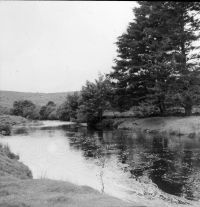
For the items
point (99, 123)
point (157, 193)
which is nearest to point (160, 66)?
point (99, 123)

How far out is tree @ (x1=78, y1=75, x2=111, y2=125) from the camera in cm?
4891

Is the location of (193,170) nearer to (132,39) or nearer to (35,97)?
(132,39)

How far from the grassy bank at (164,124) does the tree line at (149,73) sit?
179 cm

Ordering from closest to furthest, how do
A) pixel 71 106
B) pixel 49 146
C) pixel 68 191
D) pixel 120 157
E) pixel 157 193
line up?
pixel 68 191, pixel 157 193, pixel 120 157, pixel 49 146, pixel 71 106

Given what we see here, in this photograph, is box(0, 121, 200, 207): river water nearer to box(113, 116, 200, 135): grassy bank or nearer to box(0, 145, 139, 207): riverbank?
box(0, 145, 139, 207): riverbank

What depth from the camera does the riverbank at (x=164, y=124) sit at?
32969 millimetres

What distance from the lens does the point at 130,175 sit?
1633 cm

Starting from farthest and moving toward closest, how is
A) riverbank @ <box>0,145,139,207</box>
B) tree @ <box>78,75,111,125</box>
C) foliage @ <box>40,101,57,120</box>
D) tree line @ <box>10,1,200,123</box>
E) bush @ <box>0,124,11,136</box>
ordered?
foliage @ <box>40,101,57,120</box>
tree @ <box>78,75,111,125</box>
bush @ <box>0,124,11,136</box>
tree line @ <box>10,1,200,123</box>
riverbank @ <box>0,145,139,207</box>

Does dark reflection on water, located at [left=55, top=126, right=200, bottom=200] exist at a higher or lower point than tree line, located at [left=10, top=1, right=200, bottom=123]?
lower

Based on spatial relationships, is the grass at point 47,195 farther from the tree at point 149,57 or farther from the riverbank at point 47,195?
the tree at point 149,57

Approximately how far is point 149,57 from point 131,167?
25086 mm

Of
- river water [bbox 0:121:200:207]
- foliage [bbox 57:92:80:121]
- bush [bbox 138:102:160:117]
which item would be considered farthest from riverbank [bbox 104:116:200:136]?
foliage [bbox 57:92:80:121]

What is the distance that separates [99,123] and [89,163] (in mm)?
30840

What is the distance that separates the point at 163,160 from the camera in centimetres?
1981
